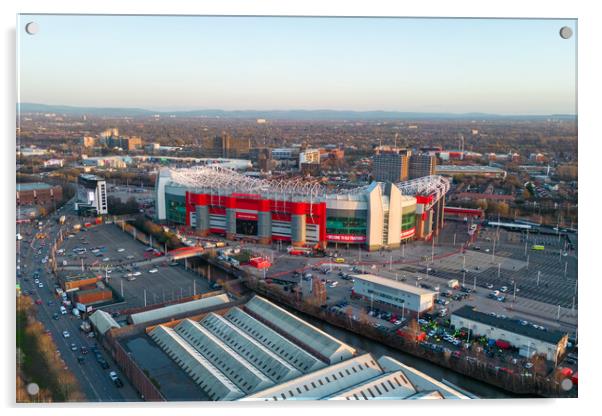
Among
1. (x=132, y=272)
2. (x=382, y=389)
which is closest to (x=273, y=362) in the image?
(x=382, y=389)

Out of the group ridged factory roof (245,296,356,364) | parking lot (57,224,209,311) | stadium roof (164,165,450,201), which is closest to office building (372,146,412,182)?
stadium roof (164,165,450,201)

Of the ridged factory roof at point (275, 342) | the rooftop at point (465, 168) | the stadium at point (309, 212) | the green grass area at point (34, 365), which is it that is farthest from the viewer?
the rooftop at point (465, 168)

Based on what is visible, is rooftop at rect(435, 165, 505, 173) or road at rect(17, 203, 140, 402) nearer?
road at rect(17, 203, 140, 402)

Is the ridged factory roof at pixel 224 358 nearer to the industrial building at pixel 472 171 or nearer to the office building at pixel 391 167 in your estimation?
the office building at pixel 391 167

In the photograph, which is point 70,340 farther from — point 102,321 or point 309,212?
point 309,212

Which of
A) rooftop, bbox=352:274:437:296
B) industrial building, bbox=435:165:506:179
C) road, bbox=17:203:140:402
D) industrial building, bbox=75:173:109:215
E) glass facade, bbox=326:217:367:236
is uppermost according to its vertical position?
industrial building, bbox=435:165:506:179

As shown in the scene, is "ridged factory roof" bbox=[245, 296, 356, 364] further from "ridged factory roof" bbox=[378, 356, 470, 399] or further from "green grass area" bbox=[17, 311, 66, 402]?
"green grass area" bbox=[17, 311, 66, 402]

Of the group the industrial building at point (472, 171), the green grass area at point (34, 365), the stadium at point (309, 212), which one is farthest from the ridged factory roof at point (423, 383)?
the industrial building at point (472, 171)
